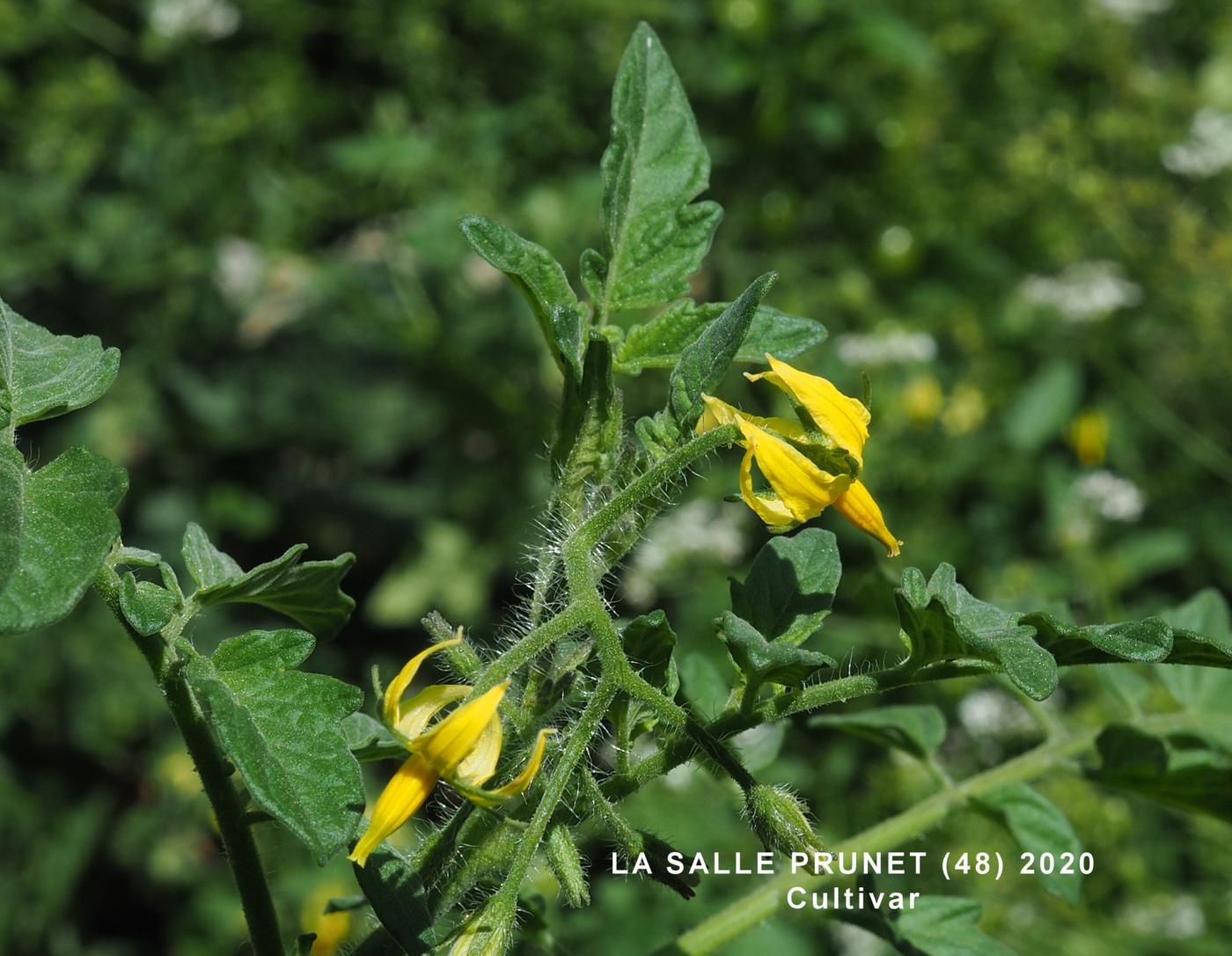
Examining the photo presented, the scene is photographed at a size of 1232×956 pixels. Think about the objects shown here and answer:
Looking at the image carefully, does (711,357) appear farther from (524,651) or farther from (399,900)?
(399,900)

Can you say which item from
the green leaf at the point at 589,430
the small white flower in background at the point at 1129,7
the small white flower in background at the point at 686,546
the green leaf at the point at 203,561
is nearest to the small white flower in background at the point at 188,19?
the small white flower in background at the point at 686,546

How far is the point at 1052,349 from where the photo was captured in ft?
12.9

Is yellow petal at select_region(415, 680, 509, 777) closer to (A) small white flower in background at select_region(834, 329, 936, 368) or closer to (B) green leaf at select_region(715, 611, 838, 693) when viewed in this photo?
(B) green leaf at select_region(715, 611, 838, 693)

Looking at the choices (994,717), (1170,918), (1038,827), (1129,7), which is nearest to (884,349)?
(994,717)

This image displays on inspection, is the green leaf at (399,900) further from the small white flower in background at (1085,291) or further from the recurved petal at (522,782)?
the small white flower in background at (1085,291)

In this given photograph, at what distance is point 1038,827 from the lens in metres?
1.39

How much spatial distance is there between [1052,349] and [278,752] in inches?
137

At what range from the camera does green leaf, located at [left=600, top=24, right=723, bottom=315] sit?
1186mm

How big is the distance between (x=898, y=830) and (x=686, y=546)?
204cm

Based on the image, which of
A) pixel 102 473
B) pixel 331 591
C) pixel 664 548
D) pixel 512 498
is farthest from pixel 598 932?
pixel 102 473

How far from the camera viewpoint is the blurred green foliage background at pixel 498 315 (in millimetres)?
3480

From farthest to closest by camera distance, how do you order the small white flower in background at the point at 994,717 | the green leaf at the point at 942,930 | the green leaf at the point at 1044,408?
the green leaf at the point at 1044,408
the small white flower in background at the point at 994,717
the green leaf at the point at 942,930

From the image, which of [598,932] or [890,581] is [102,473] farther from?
[598,932]

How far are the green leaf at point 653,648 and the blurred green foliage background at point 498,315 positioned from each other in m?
2.22
